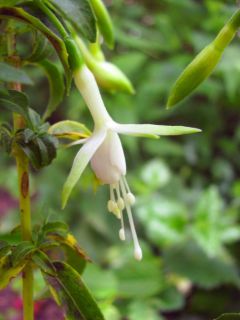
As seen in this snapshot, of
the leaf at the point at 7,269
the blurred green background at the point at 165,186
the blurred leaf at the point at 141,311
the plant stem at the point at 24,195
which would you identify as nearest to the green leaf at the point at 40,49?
the plant stem at the point at 24,195

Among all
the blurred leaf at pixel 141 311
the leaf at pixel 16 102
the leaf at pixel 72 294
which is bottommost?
the leaf at pixel 72 294

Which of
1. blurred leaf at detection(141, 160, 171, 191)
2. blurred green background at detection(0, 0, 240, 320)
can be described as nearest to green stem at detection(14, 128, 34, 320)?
blurred green background at detection(0, 0, 240, 320)

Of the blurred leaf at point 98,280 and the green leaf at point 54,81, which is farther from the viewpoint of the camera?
the blurred leaf at point 98,280

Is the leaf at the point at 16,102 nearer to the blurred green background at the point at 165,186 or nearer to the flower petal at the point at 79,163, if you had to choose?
the flower petal at the point at 79,163

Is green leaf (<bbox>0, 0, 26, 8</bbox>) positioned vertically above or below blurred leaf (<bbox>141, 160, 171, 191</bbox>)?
below

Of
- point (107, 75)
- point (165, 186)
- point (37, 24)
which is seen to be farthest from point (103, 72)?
point (165, 186)

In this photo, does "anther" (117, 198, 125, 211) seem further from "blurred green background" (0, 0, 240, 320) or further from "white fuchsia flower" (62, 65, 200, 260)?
"blurred green background" (0, 0, 240, 320)
